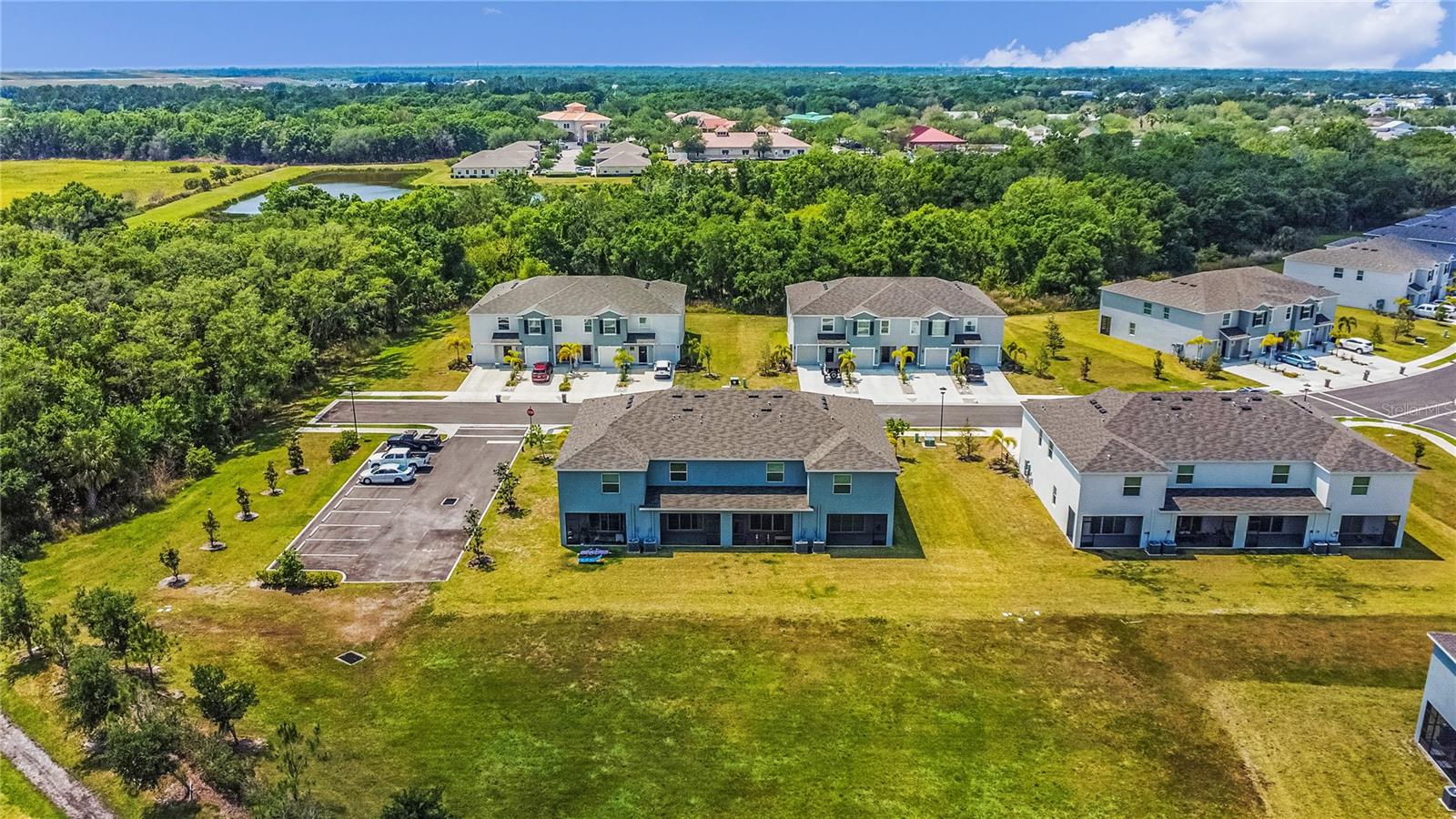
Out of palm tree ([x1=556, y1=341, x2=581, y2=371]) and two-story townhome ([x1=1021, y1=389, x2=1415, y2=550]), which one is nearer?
two-story townhome ([x1=1021, y1=389, x2=1415, y2=550])

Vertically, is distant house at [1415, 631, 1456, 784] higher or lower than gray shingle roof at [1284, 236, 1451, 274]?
lower

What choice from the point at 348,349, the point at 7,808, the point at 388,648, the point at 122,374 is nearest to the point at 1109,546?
the point at 388,648

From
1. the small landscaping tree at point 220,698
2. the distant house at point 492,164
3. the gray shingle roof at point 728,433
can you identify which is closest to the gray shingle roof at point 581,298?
the gray shingle roof at point 728,433

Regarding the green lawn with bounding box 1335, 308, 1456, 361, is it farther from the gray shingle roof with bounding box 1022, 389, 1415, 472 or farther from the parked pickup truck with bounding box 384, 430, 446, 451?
the parked pickup truck with bounding box 384, 430, 446, 451

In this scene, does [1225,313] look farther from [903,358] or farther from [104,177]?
[104,177]

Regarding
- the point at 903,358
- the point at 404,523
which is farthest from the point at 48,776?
the point at 903,358

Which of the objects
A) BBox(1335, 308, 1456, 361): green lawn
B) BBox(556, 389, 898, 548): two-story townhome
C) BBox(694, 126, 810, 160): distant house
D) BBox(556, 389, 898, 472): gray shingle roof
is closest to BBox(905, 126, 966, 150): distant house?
BBox(694, 126, 810, 160): distant house
